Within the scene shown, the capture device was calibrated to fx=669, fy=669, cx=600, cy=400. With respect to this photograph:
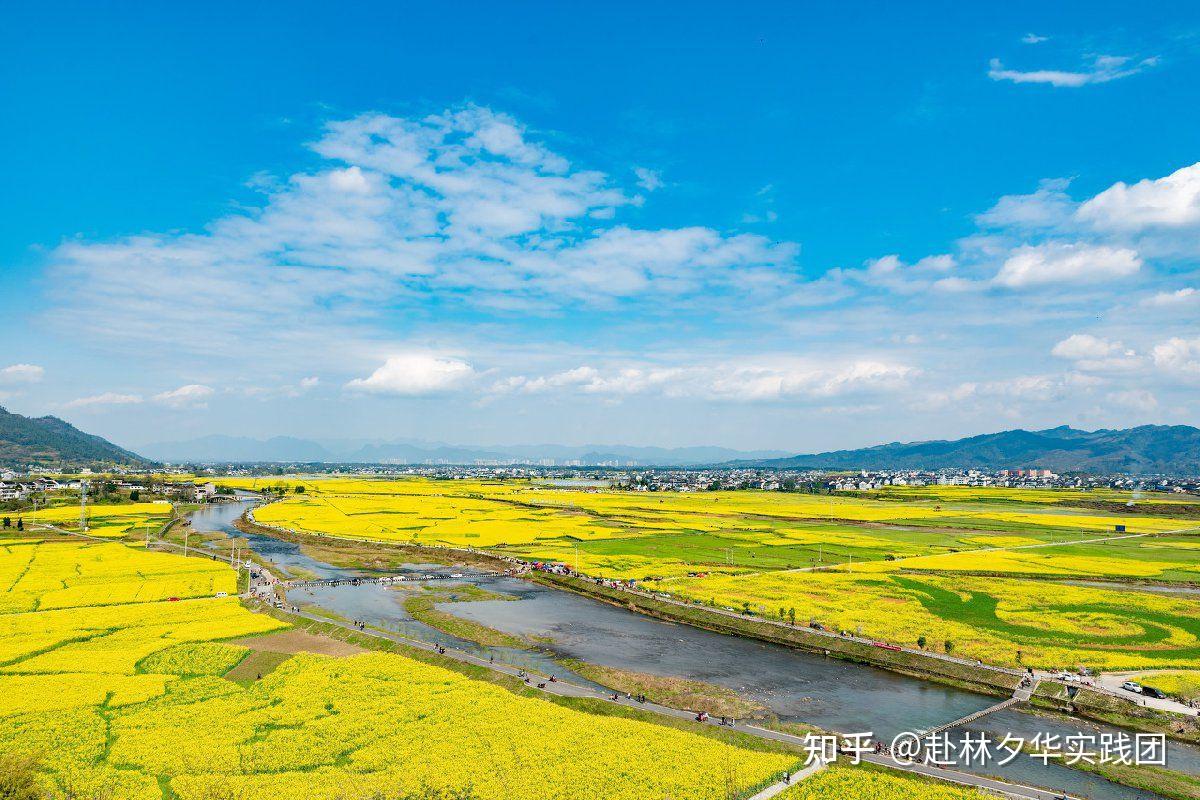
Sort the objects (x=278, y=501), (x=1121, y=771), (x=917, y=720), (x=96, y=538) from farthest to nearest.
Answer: (x=278, y=501) → (x=96, y=538) → (x=917, y=720) → (x=1121, y=771)

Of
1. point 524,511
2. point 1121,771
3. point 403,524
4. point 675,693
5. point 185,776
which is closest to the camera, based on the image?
point 185,776

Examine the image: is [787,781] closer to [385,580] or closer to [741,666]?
[741,666]

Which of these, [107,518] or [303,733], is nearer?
[303,733]

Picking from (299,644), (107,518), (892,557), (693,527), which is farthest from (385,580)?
(107,518)

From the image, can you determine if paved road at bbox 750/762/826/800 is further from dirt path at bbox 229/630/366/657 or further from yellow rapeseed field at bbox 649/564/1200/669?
dirt path at bbox 229/630/366/657

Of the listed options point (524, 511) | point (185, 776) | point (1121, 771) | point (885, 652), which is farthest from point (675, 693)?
point (524, 511)

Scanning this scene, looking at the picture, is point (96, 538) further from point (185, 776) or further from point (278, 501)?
point (185, 776)
